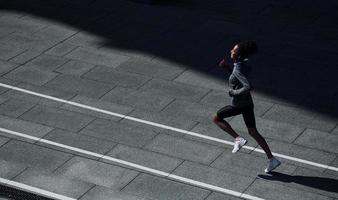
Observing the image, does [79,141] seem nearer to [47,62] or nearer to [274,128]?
[274,128]

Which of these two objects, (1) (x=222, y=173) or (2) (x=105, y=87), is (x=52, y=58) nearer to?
(2) (x=105, y=87)

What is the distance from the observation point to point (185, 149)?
13.5 meters

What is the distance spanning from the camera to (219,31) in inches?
742

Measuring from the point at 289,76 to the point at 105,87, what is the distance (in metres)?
3.82

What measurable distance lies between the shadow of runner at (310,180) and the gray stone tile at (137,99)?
126 inches

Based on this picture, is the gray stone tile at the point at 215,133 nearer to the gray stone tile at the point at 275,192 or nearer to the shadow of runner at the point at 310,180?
the shadow of runner at the point at 310,180

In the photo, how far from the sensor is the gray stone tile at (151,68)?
16578 mm

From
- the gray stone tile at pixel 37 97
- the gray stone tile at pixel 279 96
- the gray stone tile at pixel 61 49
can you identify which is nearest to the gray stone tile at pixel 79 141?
the gray stone tile at pixel 37 97

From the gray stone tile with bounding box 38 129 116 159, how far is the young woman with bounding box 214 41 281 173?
2.03 m

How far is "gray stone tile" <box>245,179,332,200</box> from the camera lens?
1202cm

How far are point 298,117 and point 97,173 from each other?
4.11m

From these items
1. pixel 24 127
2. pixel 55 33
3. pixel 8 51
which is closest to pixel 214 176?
pixel 24 127

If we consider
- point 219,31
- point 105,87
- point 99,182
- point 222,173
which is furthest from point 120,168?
point 219,31

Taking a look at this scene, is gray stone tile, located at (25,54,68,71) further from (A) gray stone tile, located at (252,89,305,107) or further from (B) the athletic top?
(B) the athletic top
